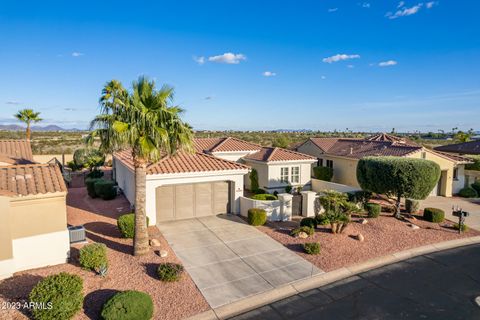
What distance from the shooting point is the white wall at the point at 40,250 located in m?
11.0

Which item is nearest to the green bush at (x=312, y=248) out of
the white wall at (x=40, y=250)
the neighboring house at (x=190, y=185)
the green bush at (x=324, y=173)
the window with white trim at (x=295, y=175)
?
the neighboring house at (x=190, y=185)

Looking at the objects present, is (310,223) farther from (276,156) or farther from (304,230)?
(276,156)

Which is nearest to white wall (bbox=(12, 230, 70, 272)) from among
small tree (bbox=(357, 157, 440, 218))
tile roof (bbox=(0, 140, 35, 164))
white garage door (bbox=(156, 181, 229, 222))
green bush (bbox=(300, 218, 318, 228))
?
white garage door (bbox=(156, 181, 229, 222))

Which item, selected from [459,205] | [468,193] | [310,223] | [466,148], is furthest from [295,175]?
[466,148]

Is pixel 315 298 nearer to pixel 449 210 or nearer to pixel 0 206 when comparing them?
pixel 0 206

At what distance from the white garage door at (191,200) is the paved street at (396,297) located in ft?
30.6

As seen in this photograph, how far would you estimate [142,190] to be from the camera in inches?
483

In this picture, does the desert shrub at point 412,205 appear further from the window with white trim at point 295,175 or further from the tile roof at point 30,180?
the tile roof at point 30,180

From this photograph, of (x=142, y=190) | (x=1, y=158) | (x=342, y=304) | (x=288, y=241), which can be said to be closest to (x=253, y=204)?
(x=288, y=241)

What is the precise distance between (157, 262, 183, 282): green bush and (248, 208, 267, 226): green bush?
671 centimetres

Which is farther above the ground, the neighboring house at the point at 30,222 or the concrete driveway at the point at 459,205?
the neighboring house at the point at 30,222

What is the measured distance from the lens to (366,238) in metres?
15.6

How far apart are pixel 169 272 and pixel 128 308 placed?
2.64 m

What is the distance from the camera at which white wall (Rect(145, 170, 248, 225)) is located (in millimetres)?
16578
